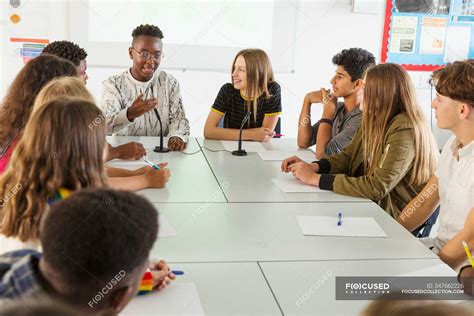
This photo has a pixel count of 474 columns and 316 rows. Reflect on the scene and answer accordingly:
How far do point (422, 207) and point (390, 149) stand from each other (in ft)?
0.93

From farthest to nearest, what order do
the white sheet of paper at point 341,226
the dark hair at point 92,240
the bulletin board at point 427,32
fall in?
the bulletin board at point 427,32 < the white sheet of paper at point 341,226 < the dark hair at point 92,240

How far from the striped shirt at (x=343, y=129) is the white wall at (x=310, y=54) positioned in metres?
1.71

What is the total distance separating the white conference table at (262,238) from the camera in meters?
1.72

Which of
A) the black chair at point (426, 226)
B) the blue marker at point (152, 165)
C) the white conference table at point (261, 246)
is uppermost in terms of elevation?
the blue marker at point (152, 165)

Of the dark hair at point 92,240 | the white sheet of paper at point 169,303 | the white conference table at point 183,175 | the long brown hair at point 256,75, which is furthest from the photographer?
the long brown hair at point 256,75

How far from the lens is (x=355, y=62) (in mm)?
3107

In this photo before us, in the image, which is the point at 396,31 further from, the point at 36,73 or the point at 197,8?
the point at 36,73

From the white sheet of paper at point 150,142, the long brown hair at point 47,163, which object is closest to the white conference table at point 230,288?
the long brown hair at point 47,163

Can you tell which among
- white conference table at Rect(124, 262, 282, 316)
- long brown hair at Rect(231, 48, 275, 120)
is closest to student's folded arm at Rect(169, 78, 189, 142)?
long brown hair at Rect(231, 48, 275, 120)

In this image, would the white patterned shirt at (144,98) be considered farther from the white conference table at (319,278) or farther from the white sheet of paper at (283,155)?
the white conference table at (319,278)

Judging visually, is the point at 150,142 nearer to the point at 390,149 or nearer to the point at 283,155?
the point at 283,155

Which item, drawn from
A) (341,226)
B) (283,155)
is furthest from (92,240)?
(283,155)

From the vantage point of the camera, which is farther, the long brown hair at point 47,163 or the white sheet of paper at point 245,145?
the white sheet of paper at point 245,145

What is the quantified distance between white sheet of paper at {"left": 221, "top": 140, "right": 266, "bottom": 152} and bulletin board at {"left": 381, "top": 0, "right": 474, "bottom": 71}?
7.41 feet
